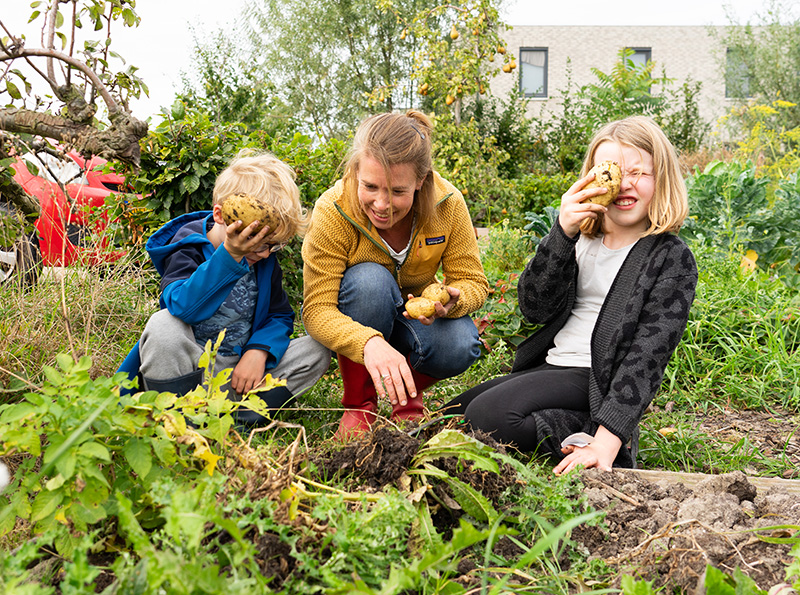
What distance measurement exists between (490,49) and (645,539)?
31.9ft

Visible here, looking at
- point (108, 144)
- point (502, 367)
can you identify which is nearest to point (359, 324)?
point (108, 144)

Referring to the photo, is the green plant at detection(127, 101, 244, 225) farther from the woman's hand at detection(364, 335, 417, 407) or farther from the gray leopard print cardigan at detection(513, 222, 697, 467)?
the gray leopard print cardigan at detection(513, 222, 697, 467)

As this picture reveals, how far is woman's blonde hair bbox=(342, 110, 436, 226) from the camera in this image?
2.25m

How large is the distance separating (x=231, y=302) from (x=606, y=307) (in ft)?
4.54

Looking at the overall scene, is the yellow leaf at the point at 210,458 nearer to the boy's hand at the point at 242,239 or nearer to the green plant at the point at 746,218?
the boy's hand at the point at 242,239

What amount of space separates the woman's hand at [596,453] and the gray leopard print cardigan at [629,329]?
3cm

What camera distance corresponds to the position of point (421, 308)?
8.04 feet

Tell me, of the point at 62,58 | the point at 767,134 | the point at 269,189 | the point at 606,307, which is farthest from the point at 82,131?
the point at 767,134

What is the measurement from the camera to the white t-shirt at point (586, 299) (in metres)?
2.40

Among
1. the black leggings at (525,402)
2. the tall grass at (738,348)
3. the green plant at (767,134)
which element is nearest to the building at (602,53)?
the green plant at (767,134)

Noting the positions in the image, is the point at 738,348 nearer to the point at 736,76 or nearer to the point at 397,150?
the point at 397,150

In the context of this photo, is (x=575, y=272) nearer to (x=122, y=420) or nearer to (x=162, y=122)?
(x=122, y=420)

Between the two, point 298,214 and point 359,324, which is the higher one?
point 298,214

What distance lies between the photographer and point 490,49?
33.1 feet
